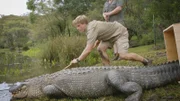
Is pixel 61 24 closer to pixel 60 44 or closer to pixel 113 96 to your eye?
pixel 60 44

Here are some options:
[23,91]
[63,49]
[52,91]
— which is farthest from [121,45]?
[63,49]

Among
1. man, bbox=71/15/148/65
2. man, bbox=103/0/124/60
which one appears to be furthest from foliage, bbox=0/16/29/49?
man, bbox=71/15/148/65

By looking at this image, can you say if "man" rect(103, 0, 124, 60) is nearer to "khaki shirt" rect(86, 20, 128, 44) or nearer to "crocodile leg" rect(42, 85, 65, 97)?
"khaki shirt" rect(86, 20, 128, 44)

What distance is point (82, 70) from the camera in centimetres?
408

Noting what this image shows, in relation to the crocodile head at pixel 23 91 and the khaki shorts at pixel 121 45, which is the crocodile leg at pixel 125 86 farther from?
the crocodile head at pixel 23 91

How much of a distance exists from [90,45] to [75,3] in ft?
88.2

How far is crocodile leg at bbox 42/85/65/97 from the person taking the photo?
4164mm

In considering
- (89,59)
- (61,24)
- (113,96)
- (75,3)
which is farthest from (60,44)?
(75,3)

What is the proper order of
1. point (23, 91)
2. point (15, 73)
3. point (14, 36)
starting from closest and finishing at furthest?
point (23, 91) < point (15, 73) < point (14, 36)

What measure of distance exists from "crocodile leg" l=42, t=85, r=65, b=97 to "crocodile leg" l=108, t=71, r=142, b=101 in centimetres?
98

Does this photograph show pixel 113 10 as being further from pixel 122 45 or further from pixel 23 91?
pixel 23 91

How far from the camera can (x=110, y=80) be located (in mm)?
3590

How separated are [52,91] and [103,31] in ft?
4.32

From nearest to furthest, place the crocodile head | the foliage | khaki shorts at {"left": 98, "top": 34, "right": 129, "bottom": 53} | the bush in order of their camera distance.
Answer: the crocodile head → khaki shorts at {"left": 98, "top": 34, "right": 129, "bottom": 53} → the bush → the foliage
